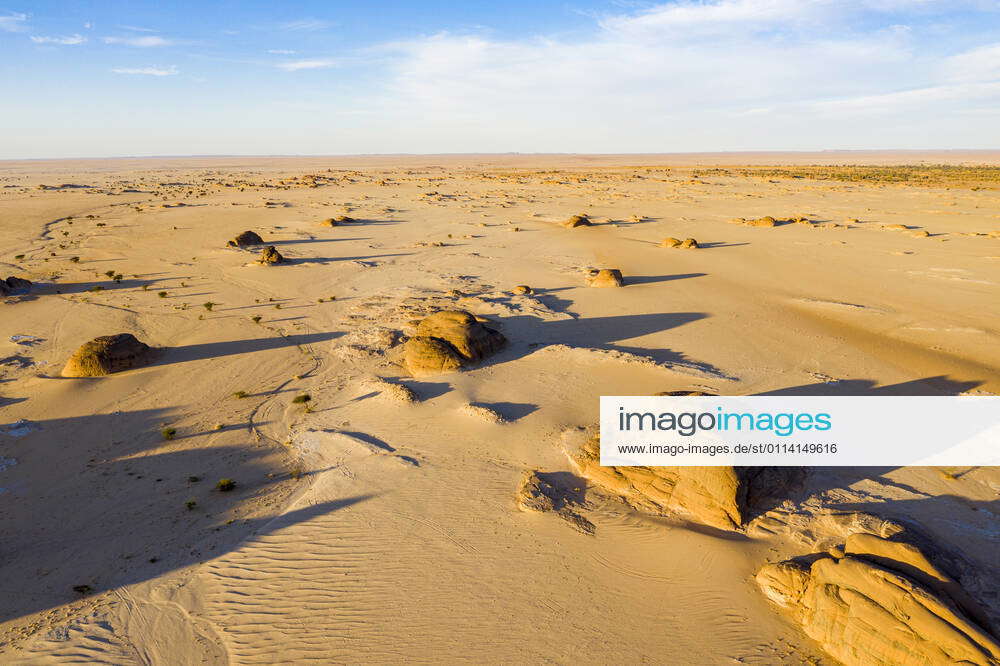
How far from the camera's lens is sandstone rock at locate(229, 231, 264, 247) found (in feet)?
121

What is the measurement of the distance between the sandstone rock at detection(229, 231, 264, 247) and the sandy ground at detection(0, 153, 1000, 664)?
2.16 metres

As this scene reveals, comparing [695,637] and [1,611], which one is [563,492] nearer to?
[695,637]

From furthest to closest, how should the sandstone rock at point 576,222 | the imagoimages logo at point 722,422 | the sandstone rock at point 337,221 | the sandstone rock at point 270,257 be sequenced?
the sandstone rock at point 337,221
the sandstone rock at point 576,222
the sandstone rock at point 270,257
the imagoimages logo at point 722,422

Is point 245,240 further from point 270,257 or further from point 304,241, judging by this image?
point 270,257

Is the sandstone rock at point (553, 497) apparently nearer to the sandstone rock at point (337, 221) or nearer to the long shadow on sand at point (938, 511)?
the long shadow on sand at point (938, 511)

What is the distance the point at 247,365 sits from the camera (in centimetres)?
1900

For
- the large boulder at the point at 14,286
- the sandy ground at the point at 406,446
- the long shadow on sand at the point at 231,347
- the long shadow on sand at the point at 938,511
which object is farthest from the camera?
the large boulder at the point at 14,286

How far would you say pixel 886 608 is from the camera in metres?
7.51

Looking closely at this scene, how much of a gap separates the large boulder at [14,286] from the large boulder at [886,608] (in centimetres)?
3455

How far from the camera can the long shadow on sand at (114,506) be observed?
10.1m

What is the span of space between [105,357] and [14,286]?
14431 millimetres

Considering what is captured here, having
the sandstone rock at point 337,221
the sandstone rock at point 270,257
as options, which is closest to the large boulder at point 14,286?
the sandstone rock at point 270,257
